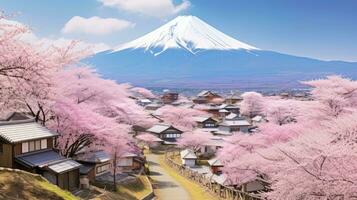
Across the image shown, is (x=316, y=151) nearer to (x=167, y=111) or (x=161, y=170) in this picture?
(x=161, y=170)

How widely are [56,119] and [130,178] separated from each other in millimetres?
8832

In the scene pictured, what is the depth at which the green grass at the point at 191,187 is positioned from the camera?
2917cm

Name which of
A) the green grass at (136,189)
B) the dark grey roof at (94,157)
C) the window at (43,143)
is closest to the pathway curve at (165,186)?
the green grass at (136,189)

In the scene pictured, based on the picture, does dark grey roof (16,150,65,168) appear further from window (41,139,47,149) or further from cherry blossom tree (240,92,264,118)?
cherry blossom tree (240,92,264,118)

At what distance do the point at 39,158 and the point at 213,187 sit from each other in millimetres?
13833

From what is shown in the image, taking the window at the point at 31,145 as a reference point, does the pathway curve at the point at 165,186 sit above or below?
below

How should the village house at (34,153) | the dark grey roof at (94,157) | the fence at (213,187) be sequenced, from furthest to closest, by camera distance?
the dark grey roof at (94,157)
the fence at (213,187)
the village house at (34,153)

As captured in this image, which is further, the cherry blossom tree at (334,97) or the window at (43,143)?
the cherry blossom tree at (334,97)

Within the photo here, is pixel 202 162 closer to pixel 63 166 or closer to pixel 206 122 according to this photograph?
pixel 206 122

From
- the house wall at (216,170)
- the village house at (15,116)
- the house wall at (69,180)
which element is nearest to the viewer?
the house wall at (69,180)

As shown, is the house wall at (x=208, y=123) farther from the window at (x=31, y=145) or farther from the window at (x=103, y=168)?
the window at (x=31, y=145)

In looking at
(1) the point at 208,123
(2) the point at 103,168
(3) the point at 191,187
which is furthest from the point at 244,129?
(2) the point at 103,168

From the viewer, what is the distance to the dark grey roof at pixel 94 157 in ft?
90.5

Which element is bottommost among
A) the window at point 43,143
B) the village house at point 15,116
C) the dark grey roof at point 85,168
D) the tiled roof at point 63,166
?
the dark grey roof at point 85,168
